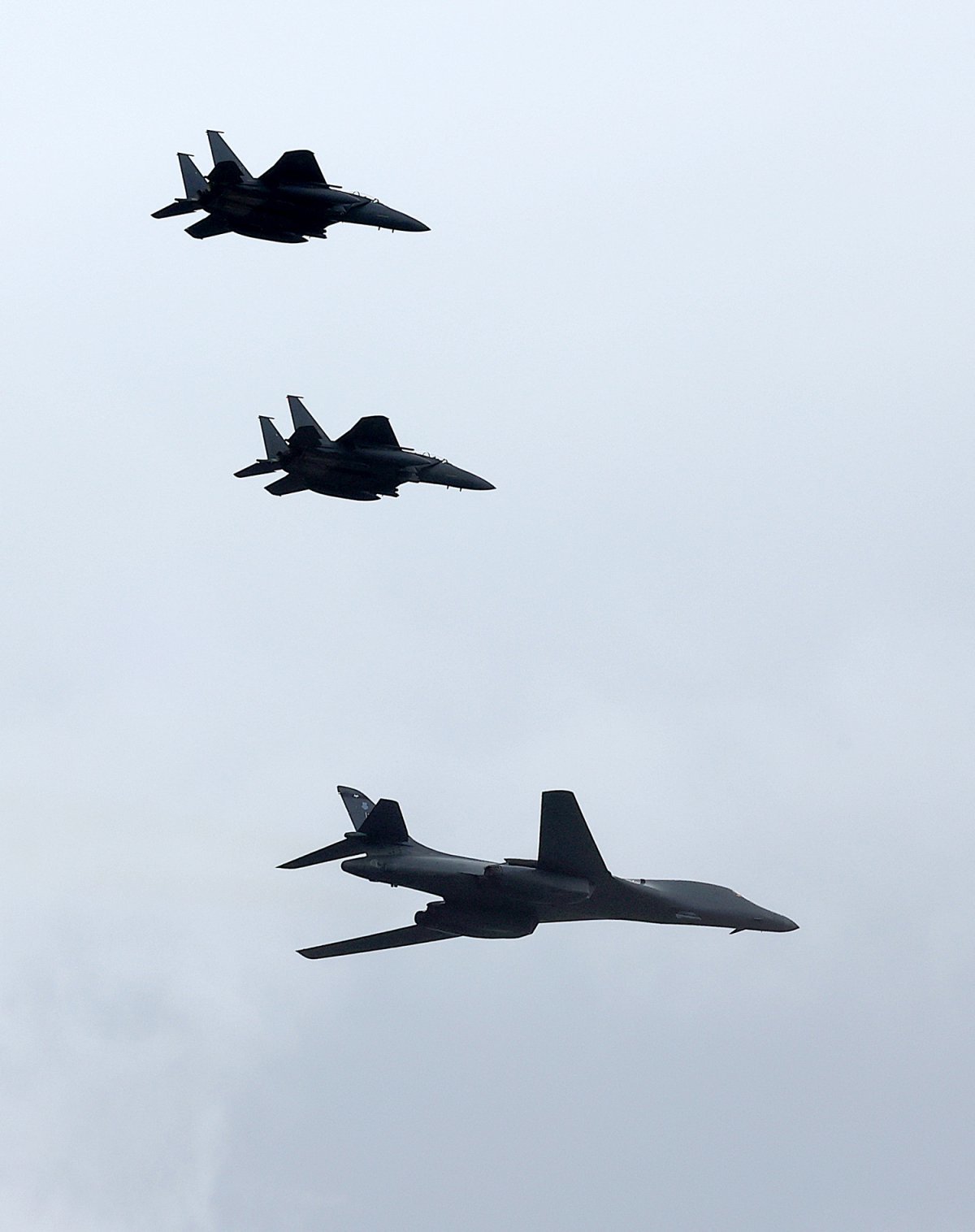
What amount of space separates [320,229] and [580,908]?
23.6m

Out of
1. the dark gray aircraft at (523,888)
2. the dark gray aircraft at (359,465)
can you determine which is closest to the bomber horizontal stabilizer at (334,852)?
the dark gray aircraft at (523,888)

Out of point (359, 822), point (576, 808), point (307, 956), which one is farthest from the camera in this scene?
point (359, 822)

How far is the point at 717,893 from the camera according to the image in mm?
60906

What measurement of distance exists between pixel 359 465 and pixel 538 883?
1543cm

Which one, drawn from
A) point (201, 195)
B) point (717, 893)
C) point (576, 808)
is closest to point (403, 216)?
point (201, 195)

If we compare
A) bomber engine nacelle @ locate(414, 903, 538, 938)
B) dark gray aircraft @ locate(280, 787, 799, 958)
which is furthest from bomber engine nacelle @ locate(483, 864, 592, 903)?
bomber engine nacelle @ locate(414, 903, 538, 938)

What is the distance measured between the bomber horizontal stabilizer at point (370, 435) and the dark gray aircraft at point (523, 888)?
38.6 ft

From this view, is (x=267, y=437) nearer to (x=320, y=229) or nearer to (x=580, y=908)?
(x=320, y=229)

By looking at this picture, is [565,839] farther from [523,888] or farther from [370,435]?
[370,435]

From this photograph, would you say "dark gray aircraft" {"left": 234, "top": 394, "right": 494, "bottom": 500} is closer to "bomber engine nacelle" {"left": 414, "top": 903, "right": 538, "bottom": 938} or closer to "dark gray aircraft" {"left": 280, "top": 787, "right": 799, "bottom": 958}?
"dark gray aircraft" {"left": 280, "top": 787, "right": 799, "bottom": 958}

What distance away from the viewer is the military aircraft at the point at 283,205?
6209cm

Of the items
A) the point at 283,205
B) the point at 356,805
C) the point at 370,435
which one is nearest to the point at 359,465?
the point at 370,435

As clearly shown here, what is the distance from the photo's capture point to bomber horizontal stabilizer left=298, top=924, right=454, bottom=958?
6300cm

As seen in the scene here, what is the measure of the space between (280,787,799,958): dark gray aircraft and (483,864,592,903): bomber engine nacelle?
2 cm
